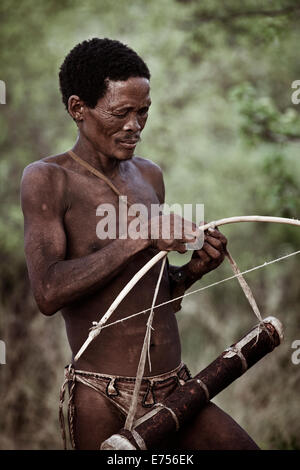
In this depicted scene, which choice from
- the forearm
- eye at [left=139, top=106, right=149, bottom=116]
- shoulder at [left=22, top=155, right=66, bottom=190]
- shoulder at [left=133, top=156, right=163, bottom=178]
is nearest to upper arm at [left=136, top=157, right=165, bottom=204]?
shoulder at [left=133, top=156, right=163, bottom=178]

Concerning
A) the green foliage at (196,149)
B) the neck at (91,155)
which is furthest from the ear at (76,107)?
the green foliage at (196,149)

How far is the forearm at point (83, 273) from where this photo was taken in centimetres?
233

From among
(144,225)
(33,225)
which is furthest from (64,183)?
(144,225)

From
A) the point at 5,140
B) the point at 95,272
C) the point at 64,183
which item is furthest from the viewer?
the point at 5,140

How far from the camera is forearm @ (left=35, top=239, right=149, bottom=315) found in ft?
7.66

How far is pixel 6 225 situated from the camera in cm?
843

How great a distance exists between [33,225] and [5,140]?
24.2 ft

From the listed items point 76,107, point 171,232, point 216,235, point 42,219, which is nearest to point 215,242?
point 216,235

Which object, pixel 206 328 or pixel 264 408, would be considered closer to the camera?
pixel 264 408

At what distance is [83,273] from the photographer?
234 cm

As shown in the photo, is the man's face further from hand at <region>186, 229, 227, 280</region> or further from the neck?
hand at <region>186, 229, 227, 280</region>

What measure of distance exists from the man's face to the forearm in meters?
0.49

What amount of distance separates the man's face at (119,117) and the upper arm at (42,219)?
252mm

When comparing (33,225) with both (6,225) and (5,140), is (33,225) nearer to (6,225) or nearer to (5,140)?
(6,225)
